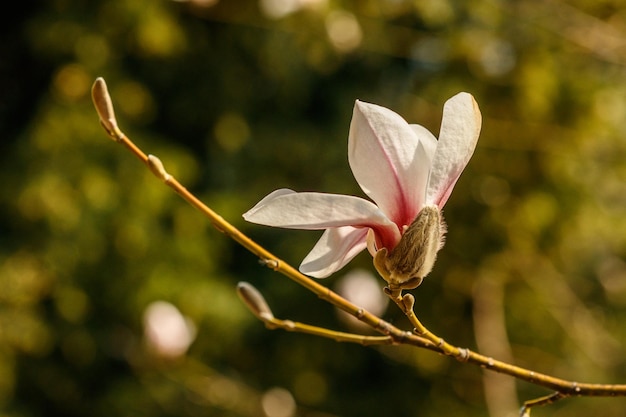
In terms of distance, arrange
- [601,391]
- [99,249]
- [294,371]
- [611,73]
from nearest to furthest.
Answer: [601,391] < [99,249] < [611,73] < [294,371]

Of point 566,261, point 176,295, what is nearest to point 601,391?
point 176,295

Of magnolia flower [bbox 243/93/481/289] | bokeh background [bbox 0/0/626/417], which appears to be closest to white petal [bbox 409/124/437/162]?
magnolia flower [bbox 243/93/481/289]

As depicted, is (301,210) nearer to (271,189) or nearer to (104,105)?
(104,105)

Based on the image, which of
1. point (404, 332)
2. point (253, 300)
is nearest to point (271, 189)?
point (253, 300)

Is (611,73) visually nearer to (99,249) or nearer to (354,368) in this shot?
(354,368)

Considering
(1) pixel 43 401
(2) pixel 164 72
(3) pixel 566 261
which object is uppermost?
(3) pixel 566 261

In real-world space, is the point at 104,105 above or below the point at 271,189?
below
